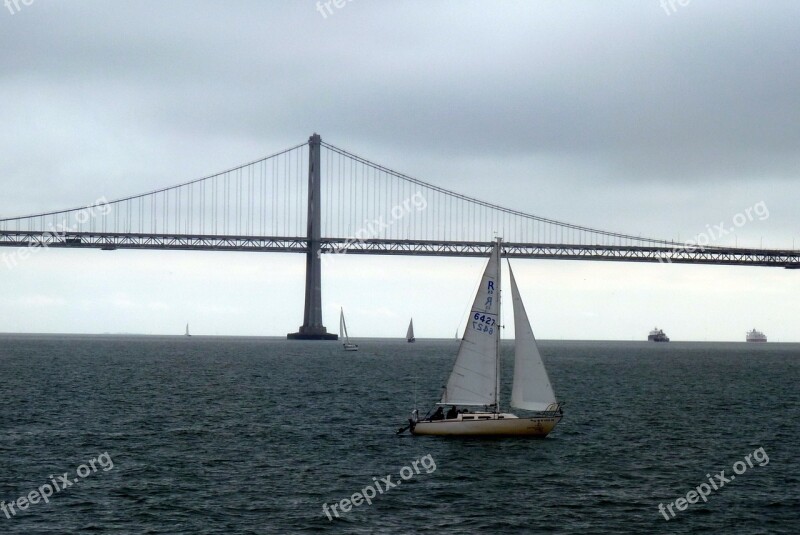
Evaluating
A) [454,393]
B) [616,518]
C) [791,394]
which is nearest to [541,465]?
[454,393]

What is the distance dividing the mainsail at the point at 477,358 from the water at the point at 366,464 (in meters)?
1.62

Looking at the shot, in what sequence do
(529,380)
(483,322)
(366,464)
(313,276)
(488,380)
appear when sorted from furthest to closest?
1. (313,276)
2. (529,380)
3. (488,380)
4. (483,322)
5. (366,464)

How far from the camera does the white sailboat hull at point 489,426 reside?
116 ft

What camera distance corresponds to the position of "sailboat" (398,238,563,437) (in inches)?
1389

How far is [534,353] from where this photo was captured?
35.8 m

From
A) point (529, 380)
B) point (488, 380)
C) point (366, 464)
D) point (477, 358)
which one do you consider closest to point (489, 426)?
point (488, 380)

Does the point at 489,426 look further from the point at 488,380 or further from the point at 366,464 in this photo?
the point at 366,464

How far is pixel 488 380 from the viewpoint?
35.5 m

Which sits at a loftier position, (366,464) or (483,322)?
(483,322)

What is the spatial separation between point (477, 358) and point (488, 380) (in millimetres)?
833

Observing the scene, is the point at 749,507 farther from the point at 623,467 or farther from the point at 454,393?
the point at 454,393

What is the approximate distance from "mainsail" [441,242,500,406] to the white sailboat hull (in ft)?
1.91

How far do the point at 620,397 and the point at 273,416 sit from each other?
2137cm

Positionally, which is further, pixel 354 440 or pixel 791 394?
pixel 791 394
